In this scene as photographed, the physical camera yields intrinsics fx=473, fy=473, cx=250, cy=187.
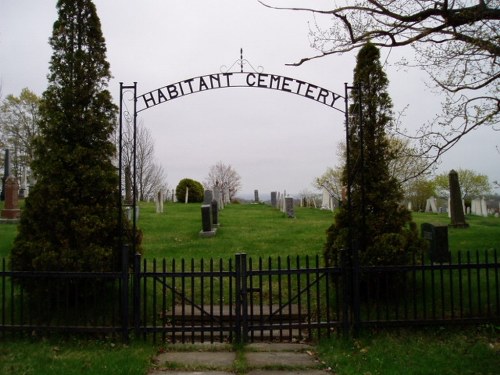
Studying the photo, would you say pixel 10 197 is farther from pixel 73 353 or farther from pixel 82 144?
pixel 73 353

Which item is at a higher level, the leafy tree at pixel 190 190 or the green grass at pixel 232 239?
the leafy tree at pixel 190 190

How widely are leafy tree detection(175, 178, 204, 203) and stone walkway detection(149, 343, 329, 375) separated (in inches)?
1262

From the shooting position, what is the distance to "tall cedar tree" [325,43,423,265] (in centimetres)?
789

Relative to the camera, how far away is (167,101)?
7797 mm

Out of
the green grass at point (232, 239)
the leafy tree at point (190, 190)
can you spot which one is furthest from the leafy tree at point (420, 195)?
the green grass at point (232, 239)

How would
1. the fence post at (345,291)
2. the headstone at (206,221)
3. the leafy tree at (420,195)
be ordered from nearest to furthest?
1. the fence post at (345,291)
2. the headstone at (206,221)
3. the leafy tree at (420,195)

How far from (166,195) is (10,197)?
90.4 feet

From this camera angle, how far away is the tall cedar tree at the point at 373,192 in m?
7.89

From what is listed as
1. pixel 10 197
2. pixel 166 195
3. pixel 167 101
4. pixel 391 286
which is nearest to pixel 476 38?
pixel 391 286

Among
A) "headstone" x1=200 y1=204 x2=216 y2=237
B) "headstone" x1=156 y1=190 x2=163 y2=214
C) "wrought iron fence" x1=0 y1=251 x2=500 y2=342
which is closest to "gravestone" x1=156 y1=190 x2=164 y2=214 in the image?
"headstone" x1=156 y1=190 x2=163 y2=214

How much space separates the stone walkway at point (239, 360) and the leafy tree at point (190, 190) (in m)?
32.1

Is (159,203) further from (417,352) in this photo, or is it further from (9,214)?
(417,352)

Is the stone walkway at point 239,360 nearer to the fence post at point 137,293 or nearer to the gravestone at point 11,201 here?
the fence post at point 137,293

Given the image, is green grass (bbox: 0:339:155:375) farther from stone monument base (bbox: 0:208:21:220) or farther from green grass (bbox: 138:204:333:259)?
stone monument base (bbox: 0:208:21:220)
